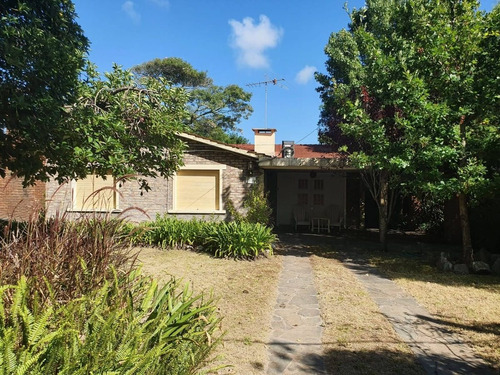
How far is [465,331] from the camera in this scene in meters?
4.11

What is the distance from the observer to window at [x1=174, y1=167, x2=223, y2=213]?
11.5m

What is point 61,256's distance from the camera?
2781 mm

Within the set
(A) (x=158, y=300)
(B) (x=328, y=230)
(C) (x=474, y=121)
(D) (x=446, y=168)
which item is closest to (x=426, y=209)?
(B) (x=328, y=230)

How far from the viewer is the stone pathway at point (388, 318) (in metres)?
3.25

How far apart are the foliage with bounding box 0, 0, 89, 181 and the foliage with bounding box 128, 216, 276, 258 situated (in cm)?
306

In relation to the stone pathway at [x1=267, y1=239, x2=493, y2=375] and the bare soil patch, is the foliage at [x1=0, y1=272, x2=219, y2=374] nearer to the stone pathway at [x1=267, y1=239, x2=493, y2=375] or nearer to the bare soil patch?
the bare soil patch

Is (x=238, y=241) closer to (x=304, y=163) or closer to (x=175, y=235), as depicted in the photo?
(x=175, y=235)

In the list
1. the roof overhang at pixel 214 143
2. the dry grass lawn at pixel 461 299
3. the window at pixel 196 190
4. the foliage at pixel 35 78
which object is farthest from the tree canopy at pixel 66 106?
the dry grass lawn at pixel 461 299

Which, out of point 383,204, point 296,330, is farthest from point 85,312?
point 383,204

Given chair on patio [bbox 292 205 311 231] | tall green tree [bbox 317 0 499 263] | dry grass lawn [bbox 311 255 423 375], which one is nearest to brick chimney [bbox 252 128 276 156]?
chair on patio [bbox 292 205 311 231]

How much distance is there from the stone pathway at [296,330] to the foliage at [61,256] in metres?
1.83

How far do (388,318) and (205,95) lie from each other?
27.0m

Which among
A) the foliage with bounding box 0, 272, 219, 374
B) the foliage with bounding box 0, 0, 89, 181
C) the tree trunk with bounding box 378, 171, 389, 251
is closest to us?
the foliage with bounding box 0, 272, 219, 374

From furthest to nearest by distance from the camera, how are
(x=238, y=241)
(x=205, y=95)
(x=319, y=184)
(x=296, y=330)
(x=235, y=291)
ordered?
(x=205, y=95) < (x=319, y=184) < (x=238, y=241) < (x=235, y=291) < (x=296, y=330)
